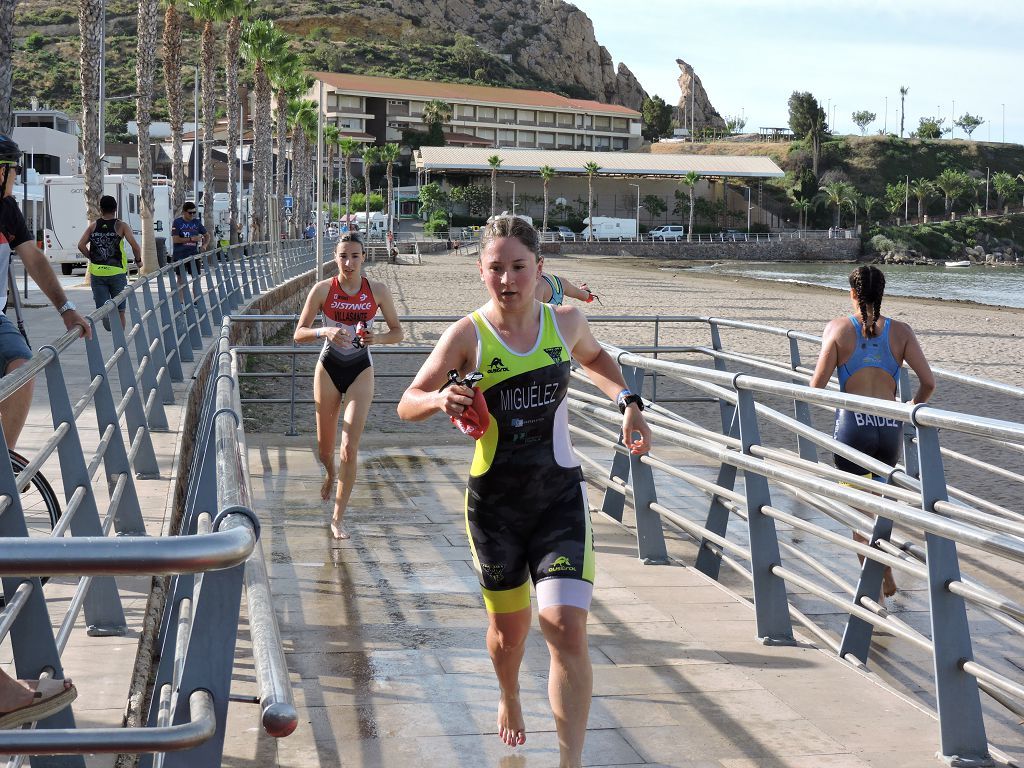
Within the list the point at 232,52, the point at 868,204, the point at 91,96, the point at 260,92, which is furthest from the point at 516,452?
the point at 868,204

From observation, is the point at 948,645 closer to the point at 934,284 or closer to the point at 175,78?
the point at 175,78

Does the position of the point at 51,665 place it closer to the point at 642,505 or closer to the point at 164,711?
the point at 164,711

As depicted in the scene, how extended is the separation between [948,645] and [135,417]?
182 inches

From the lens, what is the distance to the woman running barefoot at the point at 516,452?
3961 millimetres

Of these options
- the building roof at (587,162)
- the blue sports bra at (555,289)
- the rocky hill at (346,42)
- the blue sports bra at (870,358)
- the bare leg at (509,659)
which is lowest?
the bare leg at (509,659)

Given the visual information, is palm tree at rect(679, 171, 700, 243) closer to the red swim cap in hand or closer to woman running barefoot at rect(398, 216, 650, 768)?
woman running barefoot at rect(398, 216, 650, 768)

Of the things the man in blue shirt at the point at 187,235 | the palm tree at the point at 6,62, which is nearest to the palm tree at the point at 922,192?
the man in blue shirt at the point at 187,235

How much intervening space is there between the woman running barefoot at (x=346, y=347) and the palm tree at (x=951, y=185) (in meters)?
149

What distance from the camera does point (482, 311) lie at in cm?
421

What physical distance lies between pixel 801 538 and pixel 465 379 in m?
5.08

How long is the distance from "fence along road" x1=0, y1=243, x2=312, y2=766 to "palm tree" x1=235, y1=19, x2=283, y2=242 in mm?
36938

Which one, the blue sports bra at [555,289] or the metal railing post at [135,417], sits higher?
the blue sports bra at [555,289]

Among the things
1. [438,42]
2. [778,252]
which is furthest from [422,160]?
[438,42]

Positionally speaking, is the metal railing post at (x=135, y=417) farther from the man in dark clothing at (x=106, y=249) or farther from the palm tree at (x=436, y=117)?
the palm tree at (x=436, y=117)
